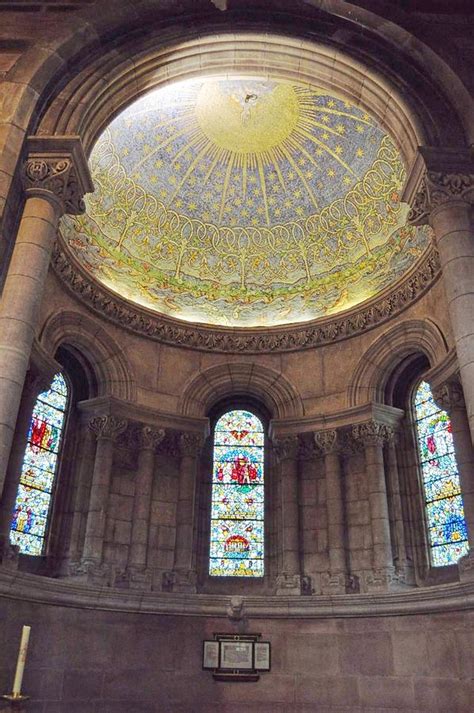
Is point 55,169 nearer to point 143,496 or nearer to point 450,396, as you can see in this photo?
point 143,496

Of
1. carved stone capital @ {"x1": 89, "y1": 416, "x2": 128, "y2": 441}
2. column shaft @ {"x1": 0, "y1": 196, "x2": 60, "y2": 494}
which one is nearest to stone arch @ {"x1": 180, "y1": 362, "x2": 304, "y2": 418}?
carved stone capital @ {"x1": 89, "y1": 416, "x2": 128, "y2": 441}

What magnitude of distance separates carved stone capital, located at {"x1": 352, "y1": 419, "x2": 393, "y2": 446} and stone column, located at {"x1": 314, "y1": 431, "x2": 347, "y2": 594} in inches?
20.3

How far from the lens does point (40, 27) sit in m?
9.48

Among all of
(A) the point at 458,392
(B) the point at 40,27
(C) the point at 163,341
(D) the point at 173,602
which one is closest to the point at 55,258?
(C) the point at 163,341

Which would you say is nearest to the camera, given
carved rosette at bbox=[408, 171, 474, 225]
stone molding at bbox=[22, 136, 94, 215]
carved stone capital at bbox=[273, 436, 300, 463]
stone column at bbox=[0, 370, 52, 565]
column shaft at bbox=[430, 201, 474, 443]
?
column shaft at bbox=[430, 201, 474, 443]

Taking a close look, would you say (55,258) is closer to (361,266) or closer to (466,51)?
(361,266)

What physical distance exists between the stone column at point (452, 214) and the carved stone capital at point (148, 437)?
273 inches

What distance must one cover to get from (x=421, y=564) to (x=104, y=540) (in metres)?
6.06

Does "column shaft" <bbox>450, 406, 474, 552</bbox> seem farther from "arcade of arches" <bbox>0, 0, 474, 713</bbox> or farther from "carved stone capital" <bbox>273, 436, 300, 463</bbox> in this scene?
"carved stone capital" <bbox>273, 436, 300, 463</bbox>

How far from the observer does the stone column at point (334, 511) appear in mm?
12328

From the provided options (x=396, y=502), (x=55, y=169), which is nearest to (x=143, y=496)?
(x=396, y=502)

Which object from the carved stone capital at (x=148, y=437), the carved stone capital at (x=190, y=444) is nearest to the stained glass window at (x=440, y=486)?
the carved stone capital at (x=190, y=444)

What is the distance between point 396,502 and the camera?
12.8m

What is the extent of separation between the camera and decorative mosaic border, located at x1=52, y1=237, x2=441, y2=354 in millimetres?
12945
